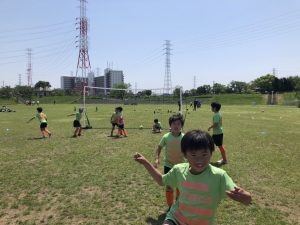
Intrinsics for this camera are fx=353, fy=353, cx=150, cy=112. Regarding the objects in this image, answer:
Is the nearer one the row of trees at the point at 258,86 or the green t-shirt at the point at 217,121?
the green t-shirt at the point at 217,121

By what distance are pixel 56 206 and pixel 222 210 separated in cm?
342

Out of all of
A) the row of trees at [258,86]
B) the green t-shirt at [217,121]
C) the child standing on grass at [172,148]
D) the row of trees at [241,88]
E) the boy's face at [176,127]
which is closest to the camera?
the boy's face at [176,127]

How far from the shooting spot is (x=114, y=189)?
8617 millimetres

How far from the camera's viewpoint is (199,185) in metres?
3.48

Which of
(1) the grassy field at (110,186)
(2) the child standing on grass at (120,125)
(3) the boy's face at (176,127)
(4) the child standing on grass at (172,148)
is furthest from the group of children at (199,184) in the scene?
(2) the child standing on grass at (120,125)

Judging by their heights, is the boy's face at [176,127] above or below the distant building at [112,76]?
below

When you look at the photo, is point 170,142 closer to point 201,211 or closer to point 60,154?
point 201,211

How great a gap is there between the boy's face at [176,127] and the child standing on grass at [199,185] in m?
2.75

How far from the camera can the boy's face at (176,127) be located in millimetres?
6379

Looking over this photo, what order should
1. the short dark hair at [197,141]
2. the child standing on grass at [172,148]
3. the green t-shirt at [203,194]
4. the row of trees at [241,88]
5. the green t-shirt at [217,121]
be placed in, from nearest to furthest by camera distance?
the short dark hair at [197,141], the green t-shirt at [203,194], the child standing on grass at [172,148], the green t-shirt at [217,121], the row of trees at [241,88]

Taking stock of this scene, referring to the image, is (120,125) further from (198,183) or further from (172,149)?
(198,183)

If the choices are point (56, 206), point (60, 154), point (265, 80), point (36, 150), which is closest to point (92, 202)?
point (56, 206)

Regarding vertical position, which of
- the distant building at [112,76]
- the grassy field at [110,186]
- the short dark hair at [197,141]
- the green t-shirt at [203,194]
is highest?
the distant building at [112,76]

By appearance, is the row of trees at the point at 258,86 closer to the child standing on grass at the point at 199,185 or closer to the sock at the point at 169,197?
the sock at the point at 169,197
